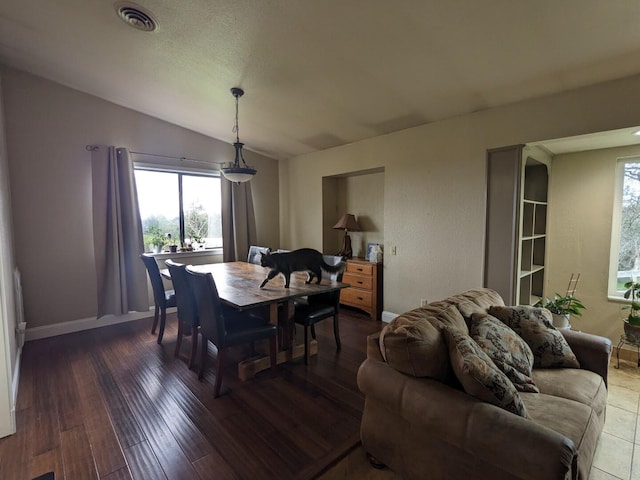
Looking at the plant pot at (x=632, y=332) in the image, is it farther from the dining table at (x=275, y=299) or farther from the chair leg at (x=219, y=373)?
the chair leg at (x=219, y=373)

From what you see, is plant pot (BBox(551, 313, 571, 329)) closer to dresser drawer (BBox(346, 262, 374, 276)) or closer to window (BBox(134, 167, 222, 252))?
dresser drawer (BBox(346, 262, 374, 276))

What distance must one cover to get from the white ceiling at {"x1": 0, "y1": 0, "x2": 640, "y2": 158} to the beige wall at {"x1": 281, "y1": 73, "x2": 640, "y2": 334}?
141 millimetres

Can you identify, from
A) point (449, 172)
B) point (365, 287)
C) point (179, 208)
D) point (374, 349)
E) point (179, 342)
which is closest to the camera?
point (374, 349)

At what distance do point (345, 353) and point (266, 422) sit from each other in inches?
48.1

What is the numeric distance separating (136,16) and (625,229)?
488 cm

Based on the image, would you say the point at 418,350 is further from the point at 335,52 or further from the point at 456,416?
the point at 335,52

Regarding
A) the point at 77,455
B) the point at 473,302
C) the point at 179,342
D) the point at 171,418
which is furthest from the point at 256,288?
the point at 473,302

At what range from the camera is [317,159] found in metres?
4.89

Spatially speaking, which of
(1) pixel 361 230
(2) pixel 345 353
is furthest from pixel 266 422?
(1) pixel 361 230

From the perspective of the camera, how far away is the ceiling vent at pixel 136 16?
2.17 meters

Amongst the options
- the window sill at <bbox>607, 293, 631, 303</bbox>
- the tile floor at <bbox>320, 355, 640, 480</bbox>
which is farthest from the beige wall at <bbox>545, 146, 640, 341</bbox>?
the tile floor at <bbox>320, 355, 640, 480</bbox>

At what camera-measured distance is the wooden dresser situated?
164 inches

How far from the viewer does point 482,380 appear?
1.31 meters

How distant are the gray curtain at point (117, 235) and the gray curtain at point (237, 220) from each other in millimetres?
1228
